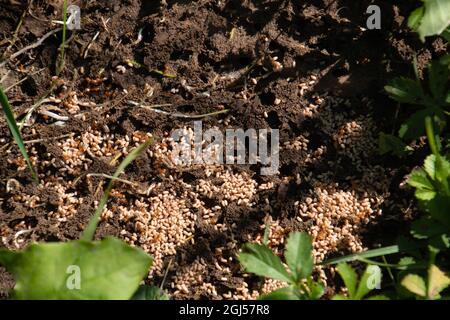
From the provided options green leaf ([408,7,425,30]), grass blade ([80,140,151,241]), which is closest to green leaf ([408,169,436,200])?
green leaf ([408,7,425,30])

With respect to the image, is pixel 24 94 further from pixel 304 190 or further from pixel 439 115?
pixel 439 115

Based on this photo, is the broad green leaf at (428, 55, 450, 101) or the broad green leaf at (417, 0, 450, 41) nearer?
the broad green leaf at (417, 0, 450, 41)

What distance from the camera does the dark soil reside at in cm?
230

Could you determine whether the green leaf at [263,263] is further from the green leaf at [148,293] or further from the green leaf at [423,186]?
the green leaf at [423,186]

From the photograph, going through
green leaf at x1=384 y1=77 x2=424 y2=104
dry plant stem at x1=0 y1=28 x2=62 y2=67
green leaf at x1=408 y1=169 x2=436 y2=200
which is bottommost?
green leaf at x1=408 y1=169 x2=436 y2=200

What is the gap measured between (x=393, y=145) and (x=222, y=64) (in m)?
0.74

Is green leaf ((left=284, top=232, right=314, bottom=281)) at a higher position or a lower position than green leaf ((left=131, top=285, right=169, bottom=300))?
higher

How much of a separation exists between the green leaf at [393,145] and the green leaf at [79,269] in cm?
102

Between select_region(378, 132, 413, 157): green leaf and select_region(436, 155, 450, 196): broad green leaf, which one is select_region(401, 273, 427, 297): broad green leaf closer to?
select_region(436, 155, 450, 196): broad green leaf

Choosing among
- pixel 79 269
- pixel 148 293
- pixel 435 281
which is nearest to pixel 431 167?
pixel 435 281

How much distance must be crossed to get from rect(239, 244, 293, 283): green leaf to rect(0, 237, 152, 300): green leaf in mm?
327

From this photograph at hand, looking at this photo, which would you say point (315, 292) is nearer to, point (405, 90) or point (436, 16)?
point (405, 90)

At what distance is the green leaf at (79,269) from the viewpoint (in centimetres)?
179
